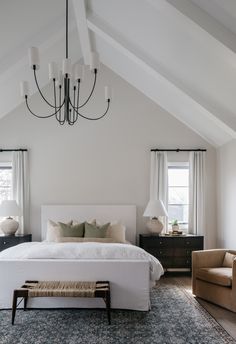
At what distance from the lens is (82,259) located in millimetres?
4242

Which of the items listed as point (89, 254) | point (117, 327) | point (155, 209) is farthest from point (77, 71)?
point (155, 209)

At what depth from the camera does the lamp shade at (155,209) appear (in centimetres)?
617

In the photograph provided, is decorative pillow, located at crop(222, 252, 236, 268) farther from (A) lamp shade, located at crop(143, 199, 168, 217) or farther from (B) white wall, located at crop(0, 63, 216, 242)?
(B) white wall, located at crop(0, 63, 216, 242)

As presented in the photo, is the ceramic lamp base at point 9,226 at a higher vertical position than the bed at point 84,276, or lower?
higher

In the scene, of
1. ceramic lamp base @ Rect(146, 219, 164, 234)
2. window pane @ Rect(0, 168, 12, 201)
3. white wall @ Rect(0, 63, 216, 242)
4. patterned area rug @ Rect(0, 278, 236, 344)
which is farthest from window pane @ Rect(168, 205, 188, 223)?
window pane @ Rect(0, 168, 12, 201)

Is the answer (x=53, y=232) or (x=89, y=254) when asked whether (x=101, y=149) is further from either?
(x=89, y=254)

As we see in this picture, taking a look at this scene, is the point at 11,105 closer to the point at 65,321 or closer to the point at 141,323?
the point at 65,321

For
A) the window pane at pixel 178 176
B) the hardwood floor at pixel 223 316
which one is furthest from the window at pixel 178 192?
the hardwood floor at pixel 223 316

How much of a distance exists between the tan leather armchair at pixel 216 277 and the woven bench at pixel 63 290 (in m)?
1.51

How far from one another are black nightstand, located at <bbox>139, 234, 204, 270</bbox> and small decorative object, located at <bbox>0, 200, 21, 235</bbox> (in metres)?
2.39

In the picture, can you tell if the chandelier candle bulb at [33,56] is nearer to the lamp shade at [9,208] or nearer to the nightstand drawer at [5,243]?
the lamp shade at [9,208]

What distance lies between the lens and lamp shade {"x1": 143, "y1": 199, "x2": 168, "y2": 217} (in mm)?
6170

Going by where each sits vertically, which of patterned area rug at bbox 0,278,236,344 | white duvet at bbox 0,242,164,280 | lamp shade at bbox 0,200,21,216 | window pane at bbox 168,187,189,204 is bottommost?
patterned area rug at bbox 0,278,236,344

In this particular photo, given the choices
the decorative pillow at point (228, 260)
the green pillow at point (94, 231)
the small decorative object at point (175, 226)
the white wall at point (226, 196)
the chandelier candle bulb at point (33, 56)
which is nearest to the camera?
the chandelier candle bulb at point (33, 56)
